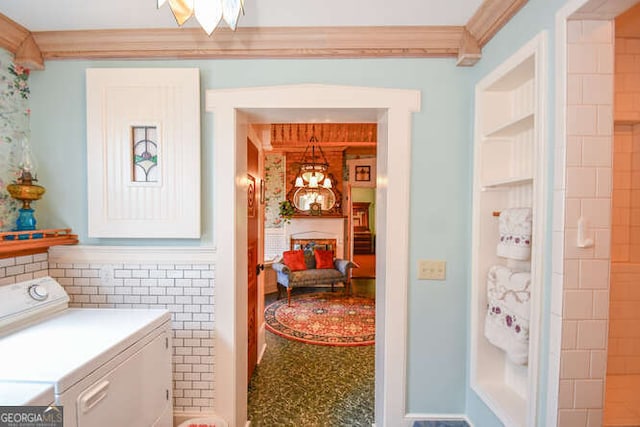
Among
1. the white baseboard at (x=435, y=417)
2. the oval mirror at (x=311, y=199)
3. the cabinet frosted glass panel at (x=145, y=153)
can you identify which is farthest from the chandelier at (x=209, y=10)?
the oval mirror at (x=311, y=199)

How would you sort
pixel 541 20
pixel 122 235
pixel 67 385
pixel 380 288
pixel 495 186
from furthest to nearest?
pixel 380 288 → pixel 122 235 → pixel 495 186 → pixel 541 20 → pixel 67 385

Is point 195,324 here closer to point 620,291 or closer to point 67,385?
point 67,385

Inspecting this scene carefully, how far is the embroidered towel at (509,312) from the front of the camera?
1296 mm

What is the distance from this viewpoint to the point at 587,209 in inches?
40.8

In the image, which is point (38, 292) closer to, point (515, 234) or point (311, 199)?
point (515, 234)

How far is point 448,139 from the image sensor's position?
171 cm

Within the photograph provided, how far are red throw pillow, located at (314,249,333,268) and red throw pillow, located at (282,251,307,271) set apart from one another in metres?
0.29

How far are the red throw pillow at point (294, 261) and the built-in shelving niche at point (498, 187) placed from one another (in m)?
3.73

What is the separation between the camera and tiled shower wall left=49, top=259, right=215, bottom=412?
1.70 m

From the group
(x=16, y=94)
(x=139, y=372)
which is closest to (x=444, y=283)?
(x=139, y=372)

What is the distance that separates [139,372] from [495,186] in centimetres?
195

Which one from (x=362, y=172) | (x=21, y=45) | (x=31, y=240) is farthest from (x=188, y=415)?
(x=362, y=172)

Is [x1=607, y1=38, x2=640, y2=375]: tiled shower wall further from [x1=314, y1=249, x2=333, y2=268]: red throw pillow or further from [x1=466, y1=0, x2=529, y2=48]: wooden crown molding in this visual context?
[x1=314, y1=249, x2=333, y2=268]: red throw pillow

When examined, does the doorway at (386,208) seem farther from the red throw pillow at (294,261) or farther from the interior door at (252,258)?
the red throw pillow at (294,261)
